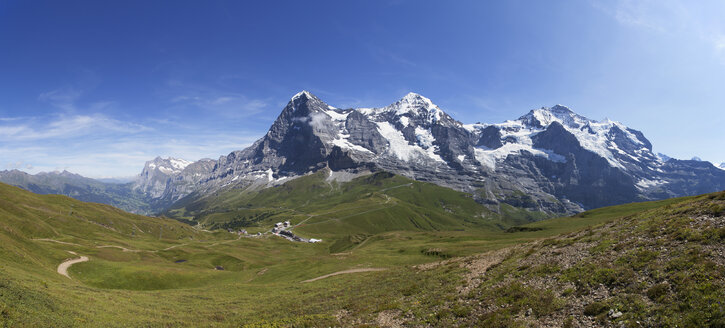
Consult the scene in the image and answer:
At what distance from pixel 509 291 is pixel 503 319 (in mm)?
5404

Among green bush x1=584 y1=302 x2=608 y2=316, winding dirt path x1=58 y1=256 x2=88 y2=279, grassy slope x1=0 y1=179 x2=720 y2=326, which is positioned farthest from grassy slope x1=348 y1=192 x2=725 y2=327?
winding dirt path x1=58 y1=256 x2=88 y2=279

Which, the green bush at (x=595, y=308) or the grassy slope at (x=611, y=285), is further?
the green bush at (x=595, y=308)

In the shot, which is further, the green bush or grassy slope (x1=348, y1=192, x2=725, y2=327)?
the green bush

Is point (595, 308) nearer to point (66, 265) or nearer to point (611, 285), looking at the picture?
point (611, 285)

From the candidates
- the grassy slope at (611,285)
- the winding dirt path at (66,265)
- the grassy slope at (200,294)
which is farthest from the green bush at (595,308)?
the winding dirt path at (66,265)

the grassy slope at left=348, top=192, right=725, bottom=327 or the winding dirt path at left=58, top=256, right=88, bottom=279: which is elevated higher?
the grassy slope at left=348, top=192, right=725, bottom=327

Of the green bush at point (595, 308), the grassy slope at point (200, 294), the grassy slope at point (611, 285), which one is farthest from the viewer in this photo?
the grassy slope at point (200, 294)

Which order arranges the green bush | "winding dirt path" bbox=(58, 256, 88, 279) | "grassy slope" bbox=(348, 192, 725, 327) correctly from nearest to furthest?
"grassy slope" bbox=(348, 192, 725, 327), the green bush, "winding dirt path" bbox=(58, 256, 88, 279)

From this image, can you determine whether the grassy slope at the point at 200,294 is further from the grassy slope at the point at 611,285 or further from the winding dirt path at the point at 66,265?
the grassy slope at the point at 611,285

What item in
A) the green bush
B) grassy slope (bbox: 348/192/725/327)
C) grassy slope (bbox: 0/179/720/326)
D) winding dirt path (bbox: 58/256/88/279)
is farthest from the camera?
winding dirt path (bbox: 58/256/88/279)

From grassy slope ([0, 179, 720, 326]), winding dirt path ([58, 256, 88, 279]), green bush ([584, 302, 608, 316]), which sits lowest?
winding dirt path ([58, 256, 88, 279])

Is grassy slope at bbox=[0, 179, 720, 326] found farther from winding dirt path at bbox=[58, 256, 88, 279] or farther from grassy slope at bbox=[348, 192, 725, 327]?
grassy slope at bbox=[348, 192, 725, 327]

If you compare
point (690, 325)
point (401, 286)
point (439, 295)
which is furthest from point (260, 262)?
point (690, 325)

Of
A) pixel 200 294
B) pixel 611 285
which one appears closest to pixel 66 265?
pixel 200 294
